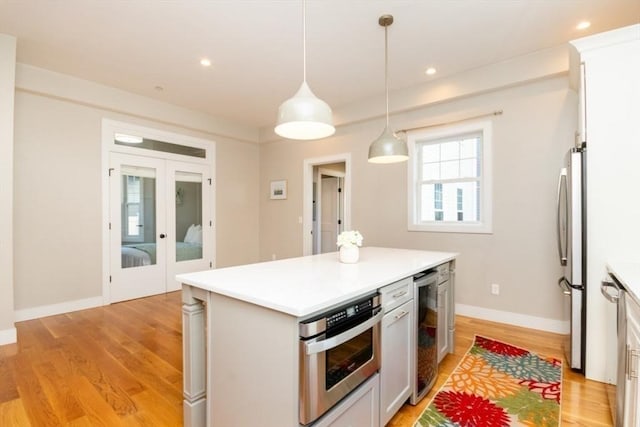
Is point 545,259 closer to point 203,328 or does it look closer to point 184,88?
point 203,328

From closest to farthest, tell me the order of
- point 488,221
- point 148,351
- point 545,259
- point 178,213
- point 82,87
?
point 148,351 → point 545,259 → point 488,221 → point 82,87 → point 178,213

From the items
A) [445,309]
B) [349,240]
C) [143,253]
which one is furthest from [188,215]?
[445,309]

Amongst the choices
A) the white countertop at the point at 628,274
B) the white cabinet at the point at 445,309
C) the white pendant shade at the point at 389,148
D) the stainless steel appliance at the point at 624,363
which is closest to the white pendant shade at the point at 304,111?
the white pendant shade at the point at 389,148

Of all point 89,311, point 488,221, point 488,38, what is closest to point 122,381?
point 89,311

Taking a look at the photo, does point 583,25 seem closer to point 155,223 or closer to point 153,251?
point 155,223

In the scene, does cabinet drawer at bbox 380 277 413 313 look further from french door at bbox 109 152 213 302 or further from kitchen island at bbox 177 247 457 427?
french door at bbox 109 152 213 302

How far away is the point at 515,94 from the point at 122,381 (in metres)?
4.62

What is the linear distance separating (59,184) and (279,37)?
3237mm

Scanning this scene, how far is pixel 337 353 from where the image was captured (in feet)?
4.66

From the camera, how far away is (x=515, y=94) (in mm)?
3469

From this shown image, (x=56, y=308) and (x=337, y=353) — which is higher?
(x=337, y=353)

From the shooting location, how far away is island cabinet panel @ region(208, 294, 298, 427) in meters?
1.25

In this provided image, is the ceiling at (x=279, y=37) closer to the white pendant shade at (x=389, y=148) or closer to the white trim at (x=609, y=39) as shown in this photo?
the white trim at (x=609, y=39)

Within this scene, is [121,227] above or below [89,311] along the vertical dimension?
above
